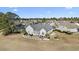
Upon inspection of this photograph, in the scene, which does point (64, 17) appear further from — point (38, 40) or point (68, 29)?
point (38, 40)

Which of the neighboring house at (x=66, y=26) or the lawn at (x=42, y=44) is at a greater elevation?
the neighboring house at (x=66, y=26)

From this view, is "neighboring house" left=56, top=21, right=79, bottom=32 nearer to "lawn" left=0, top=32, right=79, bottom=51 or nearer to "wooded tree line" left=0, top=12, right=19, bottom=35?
"lawn" left=0, top=32, right=79, bottom=51

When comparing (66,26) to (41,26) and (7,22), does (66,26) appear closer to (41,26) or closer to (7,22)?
(41,26)

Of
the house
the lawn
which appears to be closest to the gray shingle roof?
the house

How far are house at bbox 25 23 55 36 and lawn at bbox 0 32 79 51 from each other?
0.07 m

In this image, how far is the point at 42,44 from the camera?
2.61m

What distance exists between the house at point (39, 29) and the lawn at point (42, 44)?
0.07 m

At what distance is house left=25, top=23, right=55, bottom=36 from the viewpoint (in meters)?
2.62

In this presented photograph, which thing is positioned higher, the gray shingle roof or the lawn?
the gray shingle roof

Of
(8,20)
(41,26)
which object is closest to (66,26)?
(41,26)

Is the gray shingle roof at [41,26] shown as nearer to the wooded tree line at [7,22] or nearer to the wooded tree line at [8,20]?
the wooded tree line at [8,20]

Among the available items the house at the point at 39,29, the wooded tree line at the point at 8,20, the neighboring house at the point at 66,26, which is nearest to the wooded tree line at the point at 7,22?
the wooded tree line at the point at 8,20

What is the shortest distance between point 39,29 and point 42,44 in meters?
0.14

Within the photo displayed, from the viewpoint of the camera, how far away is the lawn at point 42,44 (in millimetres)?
2595
